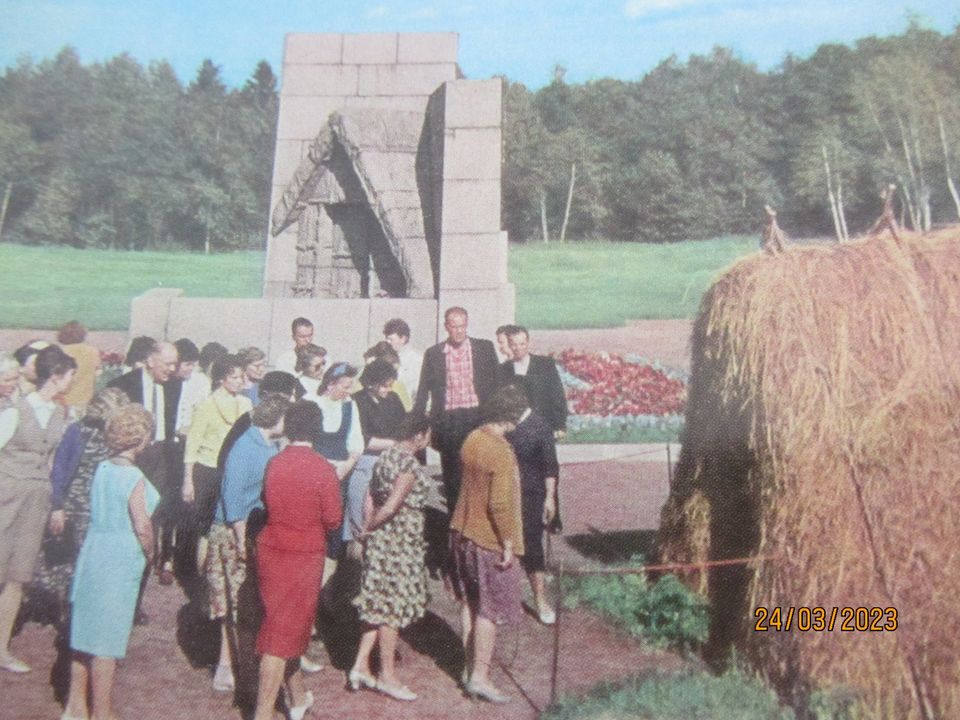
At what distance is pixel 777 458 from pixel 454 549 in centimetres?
159

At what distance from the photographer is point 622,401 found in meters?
11.8

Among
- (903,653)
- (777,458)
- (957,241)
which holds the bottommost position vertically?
(903,653)

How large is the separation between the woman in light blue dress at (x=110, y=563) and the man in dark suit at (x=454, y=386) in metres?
2.19

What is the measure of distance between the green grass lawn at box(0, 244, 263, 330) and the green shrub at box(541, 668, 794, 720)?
431 cm

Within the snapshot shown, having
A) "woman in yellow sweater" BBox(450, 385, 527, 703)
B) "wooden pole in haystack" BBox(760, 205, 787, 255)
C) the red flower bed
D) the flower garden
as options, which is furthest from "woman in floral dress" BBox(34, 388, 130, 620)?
the red flower bed

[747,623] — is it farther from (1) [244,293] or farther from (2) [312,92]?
(2) [312,92]

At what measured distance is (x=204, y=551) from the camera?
4.73 metres

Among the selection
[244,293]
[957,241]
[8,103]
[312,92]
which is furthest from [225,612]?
[312,92]

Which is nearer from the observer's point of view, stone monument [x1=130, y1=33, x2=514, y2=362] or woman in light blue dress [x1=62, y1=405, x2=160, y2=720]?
woman in light blue dress [x1=62, y1=405, x2=160, y2=720]

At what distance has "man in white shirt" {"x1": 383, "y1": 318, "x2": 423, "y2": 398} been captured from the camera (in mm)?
6680

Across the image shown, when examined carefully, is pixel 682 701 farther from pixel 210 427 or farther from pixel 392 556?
pixel 210 427

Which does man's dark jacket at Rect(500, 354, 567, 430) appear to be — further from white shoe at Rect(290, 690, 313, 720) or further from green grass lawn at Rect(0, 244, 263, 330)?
green grass lawn at Rect(0, 244, 263, 330)

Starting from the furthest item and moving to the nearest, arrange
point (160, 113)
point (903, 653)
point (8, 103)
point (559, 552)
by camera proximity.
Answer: point (160, 113), point (559, 552), point (8, 103), point (903, 653)

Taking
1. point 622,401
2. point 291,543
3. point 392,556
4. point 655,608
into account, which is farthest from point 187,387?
point 622,401
